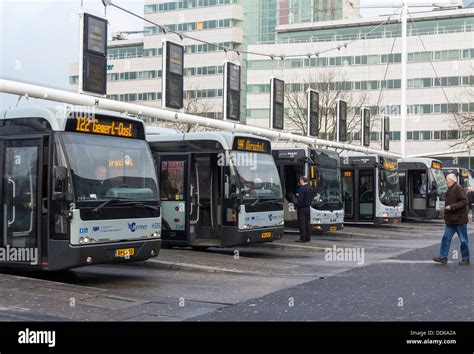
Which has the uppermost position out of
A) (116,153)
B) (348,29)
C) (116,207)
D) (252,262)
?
Result: (348,29)

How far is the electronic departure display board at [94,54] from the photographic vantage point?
49.7 feet

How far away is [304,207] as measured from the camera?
19.7 meters

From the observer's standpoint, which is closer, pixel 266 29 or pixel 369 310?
pixel 369 310

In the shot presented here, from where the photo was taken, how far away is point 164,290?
11.1 metres

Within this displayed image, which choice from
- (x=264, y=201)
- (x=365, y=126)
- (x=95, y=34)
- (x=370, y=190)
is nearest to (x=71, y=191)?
(x=95, y=34)

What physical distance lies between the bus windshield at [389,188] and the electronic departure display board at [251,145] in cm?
1146

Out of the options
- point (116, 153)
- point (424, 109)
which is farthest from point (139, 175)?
point (424, 109)

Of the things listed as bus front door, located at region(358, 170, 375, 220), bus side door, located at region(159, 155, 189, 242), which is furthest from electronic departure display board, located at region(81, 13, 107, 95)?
bus front door, located at region(358, 170, 375, 220)

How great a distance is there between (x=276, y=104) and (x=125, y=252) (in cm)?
1497

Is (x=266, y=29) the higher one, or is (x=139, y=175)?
(x=266, y=29)

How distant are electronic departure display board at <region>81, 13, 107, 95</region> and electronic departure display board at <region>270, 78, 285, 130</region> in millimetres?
10352

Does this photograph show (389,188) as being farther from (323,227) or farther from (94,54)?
(94,54)
